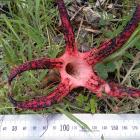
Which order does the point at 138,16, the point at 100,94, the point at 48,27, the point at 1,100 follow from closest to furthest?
the point at 138,16, the point at 100,94, the point at 1,100, the point at 48,27

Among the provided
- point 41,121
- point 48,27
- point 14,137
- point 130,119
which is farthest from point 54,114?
point 48,27

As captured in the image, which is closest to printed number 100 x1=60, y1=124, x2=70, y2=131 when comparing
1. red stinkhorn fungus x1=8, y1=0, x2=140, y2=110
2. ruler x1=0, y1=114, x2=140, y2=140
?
ruler x1=0, y1=114, x2=140, y2=140

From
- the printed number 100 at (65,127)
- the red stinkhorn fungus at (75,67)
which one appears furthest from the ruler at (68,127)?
the red stinkhorn fungus at (75,67)

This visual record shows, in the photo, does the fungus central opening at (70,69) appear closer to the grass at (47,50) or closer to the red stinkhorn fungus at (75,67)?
the red stinkhorn fungus at (75,67)

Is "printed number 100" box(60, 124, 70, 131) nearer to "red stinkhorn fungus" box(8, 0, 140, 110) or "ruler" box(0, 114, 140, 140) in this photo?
"ruler" box(0, 114, 140, 140)

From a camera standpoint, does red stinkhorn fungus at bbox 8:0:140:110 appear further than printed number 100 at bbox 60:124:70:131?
No

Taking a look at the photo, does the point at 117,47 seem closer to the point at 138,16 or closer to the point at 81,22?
the point at 138,16
